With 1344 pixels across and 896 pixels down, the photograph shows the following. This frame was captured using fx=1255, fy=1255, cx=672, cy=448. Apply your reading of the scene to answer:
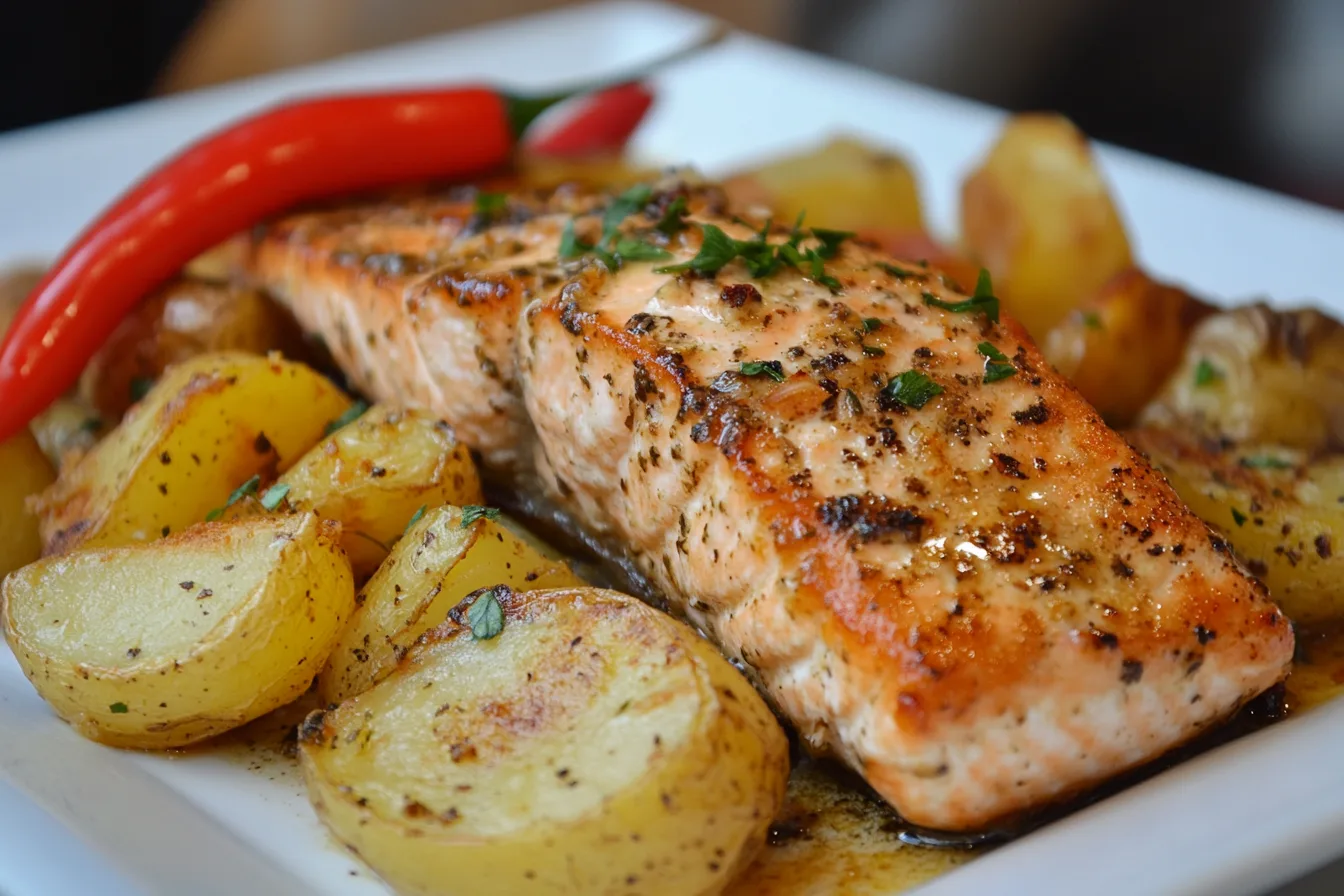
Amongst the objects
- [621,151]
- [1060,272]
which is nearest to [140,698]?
[1060,272]

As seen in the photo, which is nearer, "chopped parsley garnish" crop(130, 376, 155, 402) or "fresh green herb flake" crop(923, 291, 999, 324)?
"fresh green herb flake" crop(923, 291, 999, 324)

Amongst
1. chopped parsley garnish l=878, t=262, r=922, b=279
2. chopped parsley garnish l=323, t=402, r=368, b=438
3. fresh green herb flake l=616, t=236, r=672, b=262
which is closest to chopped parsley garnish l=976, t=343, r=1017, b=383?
chopped parsley garnish l=878, t=262, r=922, b=279

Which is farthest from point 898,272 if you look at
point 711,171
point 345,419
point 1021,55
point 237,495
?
point 1021,55

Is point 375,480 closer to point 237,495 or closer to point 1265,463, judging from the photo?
point 237,495

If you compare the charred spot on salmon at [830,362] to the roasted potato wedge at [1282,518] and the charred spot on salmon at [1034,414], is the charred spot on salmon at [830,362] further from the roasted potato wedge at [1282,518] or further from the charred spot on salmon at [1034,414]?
the roasted potato wedge at [1282,518]

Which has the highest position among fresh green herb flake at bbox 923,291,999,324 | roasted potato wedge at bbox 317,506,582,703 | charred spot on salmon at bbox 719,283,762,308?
charred spot on salmon at bbox 719,283,762,308

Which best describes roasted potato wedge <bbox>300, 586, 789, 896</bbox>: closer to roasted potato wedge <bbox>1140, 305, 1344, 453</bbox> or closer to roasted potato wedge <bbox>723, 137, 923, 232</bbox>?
roasted potato wedge <bbox>1140, 305, 1344, 453</bbox>

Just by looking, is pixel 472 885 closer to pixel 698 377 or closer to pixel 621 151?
pixel 698 377
